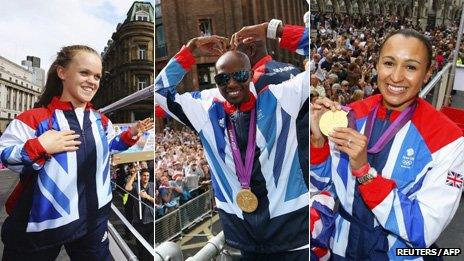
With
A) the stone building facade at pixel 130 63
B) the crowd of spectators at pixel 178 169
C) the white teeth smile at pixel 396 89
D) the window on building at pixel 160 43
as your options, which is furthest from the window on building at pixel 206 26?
Result: the white teeth smile at pixel 396 89

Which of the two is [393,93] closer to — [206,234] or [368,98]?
[368,98]

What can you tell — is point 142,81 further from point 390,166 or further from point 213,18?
point 390,166

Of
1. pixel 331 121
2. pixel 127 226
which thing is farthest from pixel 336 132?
pixel 127 226

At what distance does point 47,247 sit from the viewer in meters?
1.10

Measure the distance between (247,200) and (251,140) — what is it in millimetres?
146

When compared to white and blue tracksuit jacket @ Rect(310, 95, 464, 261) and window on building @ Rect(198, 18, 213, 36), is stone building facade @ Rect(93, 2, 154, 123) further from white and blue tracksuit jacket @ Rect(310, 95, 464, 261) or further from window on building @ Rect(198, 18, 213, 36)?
white and blue tracksuit jacket @ Rect(310, 95, 464, 261)

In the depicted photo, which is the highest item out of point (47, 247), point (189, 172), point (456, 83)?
point (456, 83)

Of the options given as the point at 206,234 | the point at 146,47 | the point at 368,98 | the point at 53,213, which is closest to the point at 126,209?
the point at 53,213

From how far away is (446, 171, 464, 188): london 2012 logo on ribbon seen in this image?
87 cm

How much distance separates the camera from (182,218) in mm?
968

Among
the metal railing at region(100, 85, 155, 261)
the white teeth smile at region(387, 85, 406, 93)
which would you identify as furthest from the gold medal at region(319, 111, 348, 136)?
the metal railing at region(100, 85, 155, 261)

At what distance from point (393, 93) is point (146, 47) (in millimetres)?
705

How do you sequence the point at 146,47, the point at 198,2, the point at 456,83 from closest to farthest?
the point at 198,2 < the point at 146,47 < the point at 456,83

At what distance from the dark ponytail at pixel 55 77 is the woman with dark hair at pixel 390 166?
2.27 ft
